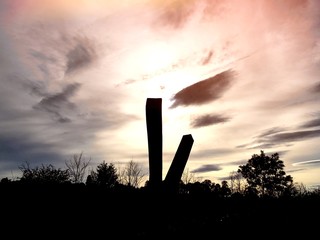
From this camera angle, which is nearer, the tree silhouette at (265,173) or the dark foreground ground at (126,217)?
the dark foreground ground at (126,217)

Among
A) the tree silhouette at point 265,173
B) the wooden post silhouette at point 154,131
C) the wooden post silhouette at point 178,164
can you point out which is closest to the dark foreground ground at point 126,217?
the wooden post silhouette at point 178,164

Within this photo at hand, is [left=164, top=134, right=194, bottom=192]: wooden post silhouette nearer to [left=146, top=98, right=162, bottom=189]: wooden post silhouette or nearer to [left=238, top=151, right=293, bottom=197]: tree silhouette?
[left=146, top=98, right=162, bottom=189]: wooden post silhouette

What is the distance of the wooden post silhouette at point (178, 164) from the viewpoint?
303 cm

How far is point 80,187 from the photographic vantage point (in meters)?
19.8

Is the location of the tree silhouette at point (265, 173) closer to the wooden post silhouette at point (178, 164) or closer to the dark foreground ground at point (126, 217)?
the dark foreground ground at point (126, 217)

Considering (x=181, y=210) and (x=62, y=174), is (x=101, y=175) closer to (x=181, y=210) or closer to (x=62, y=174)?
(x=62, y=174)

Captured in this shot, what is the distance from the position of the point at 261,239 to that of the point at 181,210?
1717 cm

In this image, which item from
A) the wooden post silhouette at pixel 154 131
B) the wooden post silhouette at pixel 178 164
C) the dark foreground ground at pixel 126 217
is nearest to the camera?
the wooden post silhouette at pixel 154 131

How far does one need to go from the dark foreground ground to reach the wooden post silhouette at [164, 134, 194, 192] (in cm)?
12

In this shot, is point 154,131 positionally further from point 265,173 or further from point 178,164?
point 265,173

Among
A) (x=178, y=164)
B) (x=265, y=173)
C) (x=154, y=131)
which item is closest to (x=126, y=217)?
(x=178, y=164)

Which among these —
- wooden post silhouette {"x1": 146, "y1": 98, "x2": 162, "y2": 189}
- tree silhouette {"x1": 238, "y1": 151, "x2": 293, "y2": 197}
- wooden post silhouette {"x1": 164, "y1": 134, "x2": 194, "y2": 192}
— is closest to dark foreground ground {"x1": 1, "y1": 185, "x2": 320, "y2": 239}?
wooden post silhouette {"x1": 164, "y1": 134, "x2": 194, "y2": 192}

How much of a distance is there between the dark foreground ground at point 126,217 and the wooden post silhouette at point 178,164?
0.12 meters

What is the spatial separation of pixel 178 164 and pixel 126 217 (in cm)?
1560
